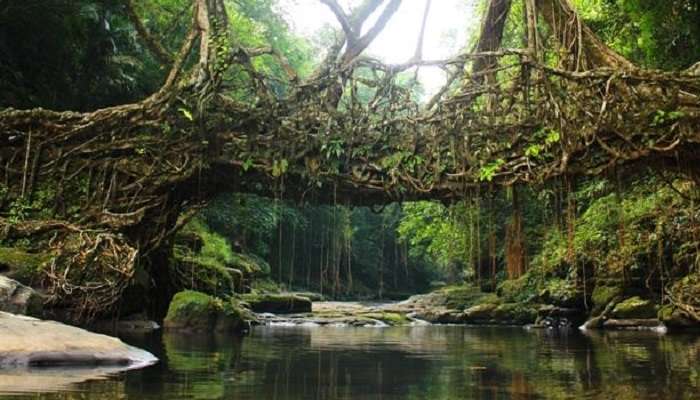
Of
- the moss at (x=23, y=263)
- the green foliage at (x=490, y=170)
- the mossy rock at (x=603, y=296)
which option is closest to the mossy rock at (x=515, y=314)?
the mossy rock at (x=603, y=296)

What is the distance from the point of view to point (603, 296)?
62.1 feet

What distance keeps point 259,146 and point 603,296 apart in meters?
11.1

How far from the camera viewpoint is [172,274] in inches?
604

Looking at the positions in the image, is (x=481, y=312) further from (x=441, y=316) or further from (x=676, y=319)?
(x=676, y=319)

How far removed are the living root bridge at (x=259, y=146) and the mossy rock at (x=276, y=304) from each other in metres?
12.2

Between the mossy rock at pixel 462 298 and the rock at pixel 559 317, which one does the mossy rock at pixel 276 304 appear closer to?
the mossy rock at pixel 462 298

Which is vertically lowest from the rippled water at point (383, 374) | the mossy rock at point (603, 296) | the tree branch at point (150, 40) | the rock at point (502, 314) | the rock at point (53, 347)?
the rippled water at point (383, 374)

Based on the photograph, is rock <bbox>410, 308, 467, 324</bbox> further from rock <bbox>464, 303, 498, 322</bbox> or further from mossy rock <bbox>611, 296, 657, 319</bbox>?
mossy rock <bbox>611, 296, 657, 319</bbox>

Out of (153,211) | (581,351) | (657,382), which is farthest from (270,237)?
(657,382)

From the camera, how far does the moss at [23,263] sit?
37.1ft

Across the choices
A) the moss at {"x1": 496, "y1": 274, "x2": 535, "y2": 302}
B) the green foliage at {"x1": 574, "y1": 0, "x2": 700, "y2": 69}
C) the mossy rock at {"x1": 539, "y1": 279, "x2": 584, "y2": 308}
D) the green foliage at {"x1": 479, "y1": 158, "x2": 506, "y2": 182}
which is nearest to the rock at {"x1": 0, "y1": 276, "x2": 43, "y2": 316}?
the green foliage at {"x1": 479, "y1": 158, "x2": 506, "y2": 182}

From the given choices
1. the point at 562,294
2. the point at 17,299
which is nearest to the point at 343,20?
the point at 17,299

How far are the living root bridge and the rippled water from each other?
7.55 ft

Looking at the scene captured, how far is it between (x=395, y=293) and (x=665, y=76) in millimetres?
38571
